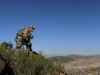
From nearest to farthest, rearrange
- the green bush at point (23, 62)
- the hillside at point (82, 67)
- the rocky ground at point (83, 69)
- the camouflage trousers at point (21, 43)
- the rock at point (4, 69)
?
1. the rock at point (4, 69)
2. the green bush at point (23, 62)
3. the camouflage trousers at point (21, 43)
4. the rocky ground at point (83, 69)
5. the hillside at point (82, 67)

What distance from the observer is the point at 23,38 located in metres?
23.8

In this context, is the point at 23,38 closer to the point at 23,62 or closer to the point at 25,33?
the point at 25,33

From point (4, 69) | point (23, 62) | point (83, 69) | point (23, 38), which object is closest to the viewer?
point (4, 69)

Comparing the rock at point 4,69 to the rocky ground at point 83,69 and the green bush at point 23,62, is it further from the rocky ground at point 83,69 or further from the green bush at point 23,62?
the rocky ground at point 83,69

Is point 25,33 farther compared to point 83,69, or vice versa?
point 83,69

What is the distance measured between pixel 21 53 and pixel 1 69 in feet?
9.57

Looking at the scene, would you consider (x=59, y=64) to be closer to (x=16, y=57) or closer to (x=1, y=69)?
(x=16, y=57)

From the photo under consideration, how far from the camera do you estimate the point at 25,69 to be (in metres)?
19.3

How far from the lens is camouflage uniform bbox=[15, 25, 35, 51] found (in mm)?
23473

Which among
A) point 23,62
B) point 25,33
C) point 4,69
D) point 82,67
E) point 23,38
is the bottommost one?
point 4,69

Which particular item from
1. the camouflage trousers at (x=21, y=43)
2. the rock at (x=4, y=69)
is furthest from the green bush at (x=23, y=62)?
the camouflage trousers at (x=21, y=43)

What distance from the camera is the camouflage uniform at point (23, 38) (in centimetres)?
2347

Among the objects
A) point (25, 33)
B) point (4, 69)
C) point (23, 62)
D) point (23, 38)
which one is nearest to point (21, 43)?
point (23, 38)

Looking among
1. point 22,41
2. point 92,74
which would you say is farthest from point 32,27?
point 92,74
